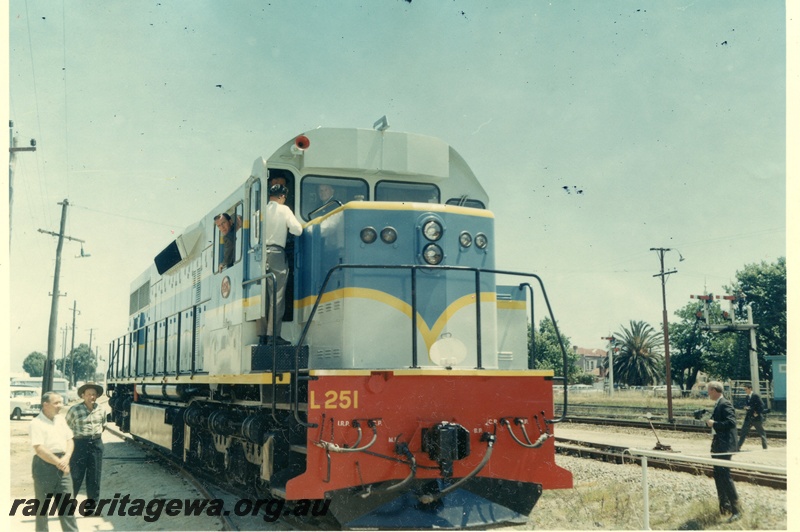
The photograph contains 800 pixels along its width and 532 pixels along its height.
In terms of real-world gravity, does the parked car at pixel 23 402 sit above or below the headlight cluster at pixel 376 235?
below

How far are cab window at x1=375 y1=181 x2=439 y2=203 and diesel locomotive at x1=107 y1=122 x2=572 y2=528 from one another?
15mm

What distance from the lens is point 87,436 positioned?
7430 millimetres

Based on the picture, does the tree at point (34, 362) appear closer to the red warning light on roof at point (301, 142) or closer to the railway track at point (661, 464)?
the railway track at point (661, 464)

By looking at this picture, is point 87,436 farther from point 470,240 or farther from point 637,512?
point 637,512

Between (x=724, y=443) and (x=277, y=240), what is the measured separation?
5.32 m

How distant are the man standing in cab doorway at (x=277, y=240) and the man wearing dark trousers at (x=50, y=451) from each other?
6.12 feet

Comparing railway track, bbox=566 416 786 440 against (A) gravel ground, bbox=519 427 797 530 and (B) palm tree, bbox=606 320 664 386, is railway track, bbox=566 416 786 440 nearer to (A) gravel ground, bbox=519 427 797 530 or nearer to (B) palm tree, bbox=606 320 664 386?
(A) gravel ground, bbox=519 427 797 530

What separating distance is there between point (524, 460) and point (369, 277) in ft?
6.76

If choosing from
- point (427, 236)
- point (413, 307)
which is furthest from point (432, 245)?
point (413, 307)

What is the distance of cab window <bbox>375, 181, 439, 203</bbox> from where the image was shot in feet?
23.1

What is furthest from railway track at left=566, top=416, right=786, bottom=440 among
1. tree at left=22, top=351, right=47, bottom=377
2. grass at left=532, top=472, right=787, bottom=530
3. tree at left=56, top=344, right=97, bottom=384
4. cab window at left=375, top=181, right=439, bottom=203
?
tree at left=22, top=351, right=47, bottom=377

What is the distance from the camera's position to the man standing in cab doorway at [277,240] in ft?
21.5

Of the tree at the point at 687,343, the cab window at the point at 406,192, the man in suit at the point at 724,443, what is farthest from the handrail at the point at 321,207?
the tree at the point at 687,343
